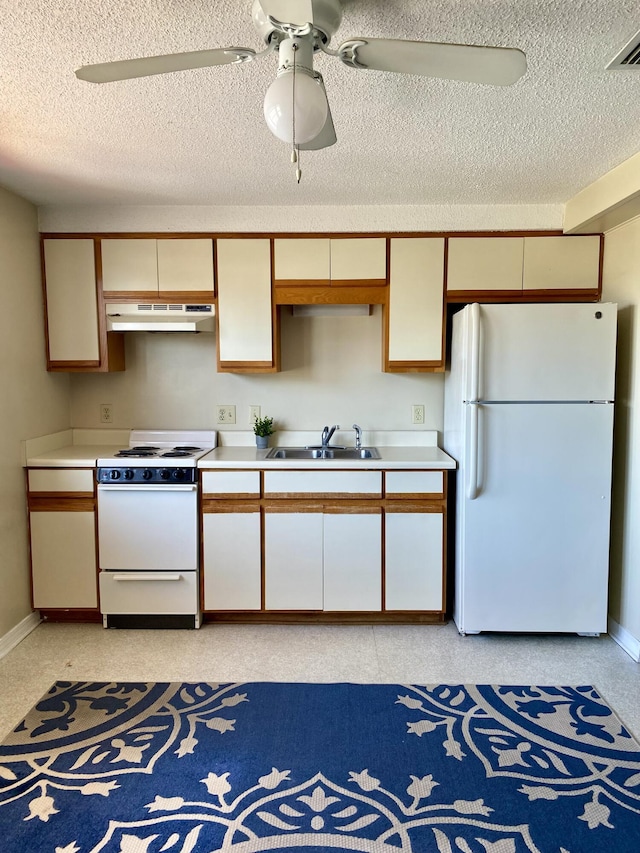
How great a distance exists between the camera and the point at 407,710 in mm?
2186

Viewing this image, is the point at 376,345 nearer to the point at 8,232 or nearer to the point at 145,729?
the point at 8,232

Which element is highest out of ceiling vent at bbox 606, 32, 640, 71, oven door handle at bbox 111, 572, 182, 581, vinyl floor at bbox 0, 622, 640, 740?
ceiling vent at bbox 606, 32, 640, 71

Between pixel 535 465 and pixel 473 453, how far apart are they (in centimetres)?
34

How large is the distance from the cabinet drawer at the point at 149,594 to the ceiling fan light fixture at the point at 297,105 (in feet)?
7.74

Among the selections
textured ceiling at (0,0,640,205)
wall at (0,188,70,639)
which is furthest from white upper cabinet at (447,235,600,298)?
wall at (0,188,70,639)

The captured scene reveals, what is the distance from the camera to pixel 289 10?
3.89 ft

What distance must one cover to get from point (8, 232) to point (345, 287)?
186 centimetres

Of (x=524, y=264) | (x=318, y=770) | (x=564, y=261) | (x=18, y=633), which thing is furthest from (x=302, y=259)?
(x=18, y=633)

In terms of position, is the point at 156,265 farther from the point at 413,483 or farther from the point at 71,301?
the point at 413,483

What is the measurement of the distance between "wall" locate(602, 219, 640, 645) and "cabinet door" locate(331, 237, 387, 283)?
4.23 ft

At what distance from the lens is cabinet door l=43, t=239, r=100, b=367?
9.89 ft

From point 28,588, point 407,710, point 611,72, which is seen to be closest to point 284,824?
Result: point 407,710

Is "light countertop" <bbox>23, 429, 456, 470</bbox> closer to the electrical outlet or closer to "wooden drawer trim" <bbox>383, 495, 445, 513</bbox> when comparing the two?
the electrical outlet

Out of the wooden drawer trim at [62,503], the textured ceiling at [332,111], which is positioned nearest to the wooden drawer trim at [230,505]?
the wooden drawer trim at [62,503]
